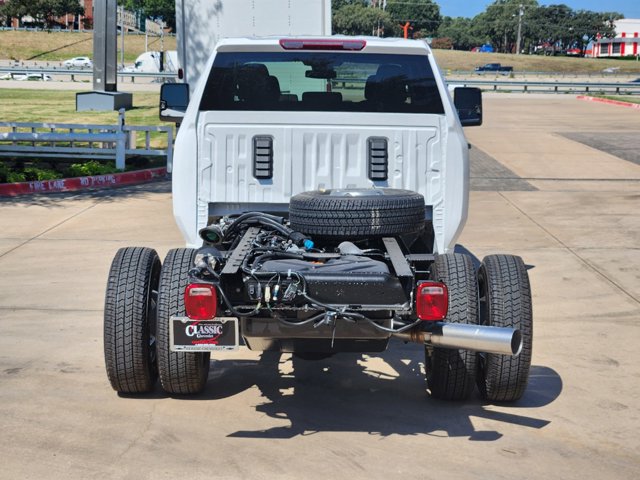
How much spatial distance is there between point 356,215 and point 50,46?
358 ft

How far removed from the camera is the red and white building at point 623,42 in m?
162

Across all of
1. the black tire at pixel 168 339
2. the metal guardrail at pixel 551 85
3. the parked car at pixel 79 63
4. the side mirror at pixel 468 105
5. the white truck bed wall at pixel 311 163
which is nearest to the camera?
the black tire at pixel 168 339

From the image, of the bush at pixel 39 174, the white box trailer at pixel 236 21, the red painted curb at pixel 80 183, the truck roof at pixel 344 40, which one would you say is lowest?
the red painted curb at pixel 80 183

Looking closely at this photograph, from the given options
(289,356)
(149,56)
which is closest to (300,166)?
(289,356)

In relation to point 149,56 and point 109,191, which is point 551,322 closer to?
point 109,191

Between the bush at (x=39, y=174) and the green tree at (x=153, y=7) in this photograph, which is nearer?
the bush at (x=39, y=174)

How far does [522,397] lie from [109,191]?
34.0 ft

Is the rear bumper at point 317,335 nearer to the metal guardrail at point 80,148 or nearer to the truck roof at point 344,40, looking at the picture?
the truck roof at point 344,40

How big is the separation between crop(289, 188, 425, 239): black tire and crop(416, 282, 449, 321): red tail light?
0.65 m

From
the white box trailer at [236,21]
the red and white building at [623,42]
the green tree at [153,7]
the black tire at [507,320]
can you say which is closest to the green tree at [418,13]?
the red and white building at [623,42]

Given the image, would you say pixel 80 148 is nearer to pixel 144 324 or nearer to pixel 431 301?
pixel 144 324

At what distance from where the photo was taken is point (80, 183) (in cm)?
1562

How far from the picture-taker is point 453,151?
6543 millimetres

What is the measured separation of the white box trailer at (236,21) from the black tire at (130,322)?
10857mm
